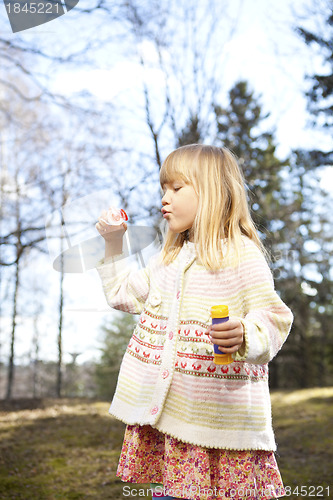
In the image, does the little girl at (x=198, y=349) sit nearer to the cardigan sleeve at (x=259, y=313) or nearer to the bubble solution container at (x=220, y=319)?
the cardigan sleeve at (x=259, y=313)

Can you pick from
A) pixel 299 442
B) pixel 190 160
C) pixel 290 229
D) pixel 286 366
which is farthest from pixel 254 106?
pixel 190 160

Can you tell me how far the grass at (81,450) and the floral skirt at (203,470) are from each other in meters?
1.67

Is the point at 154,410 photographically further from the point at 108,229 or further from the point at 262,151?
the point at 262,151

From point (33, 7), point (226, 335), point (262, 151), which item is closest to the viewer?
point (226, 335)

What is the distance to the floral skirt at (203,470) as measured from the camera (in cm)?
140

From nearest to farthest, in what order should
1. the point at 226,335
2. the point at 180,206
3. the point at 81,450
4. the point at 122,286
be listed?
the point at 226,335 → the point at 180,206 → the point at 122,286 → the point at 81,450

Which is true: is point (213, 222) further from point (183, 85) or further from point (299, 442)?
point (299, 442)

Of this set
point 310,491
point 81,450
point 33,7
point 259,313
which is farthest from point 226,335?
point 81,450

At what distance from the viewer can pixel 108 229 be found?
62.2 inches

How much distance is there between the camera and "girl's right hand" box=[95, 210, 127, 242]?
157 centimetres

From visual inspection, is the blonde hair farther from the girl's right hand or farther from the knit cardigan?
the girl's right hand

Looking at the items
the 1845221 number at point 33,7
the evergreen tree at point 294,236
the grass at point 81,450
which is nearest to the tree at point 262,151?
the evergreen tree at point 294,236

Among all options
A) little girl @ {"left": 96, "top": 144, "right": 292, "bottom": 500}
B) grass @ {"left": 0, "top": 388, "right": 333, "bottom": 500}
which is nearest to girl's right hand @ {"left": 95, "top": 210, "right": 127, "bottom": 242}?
little girl @ {"left": 96, "top": 144, "right": 292, "bottom": 500}

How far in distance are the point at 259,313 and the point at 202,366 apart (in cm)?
24
